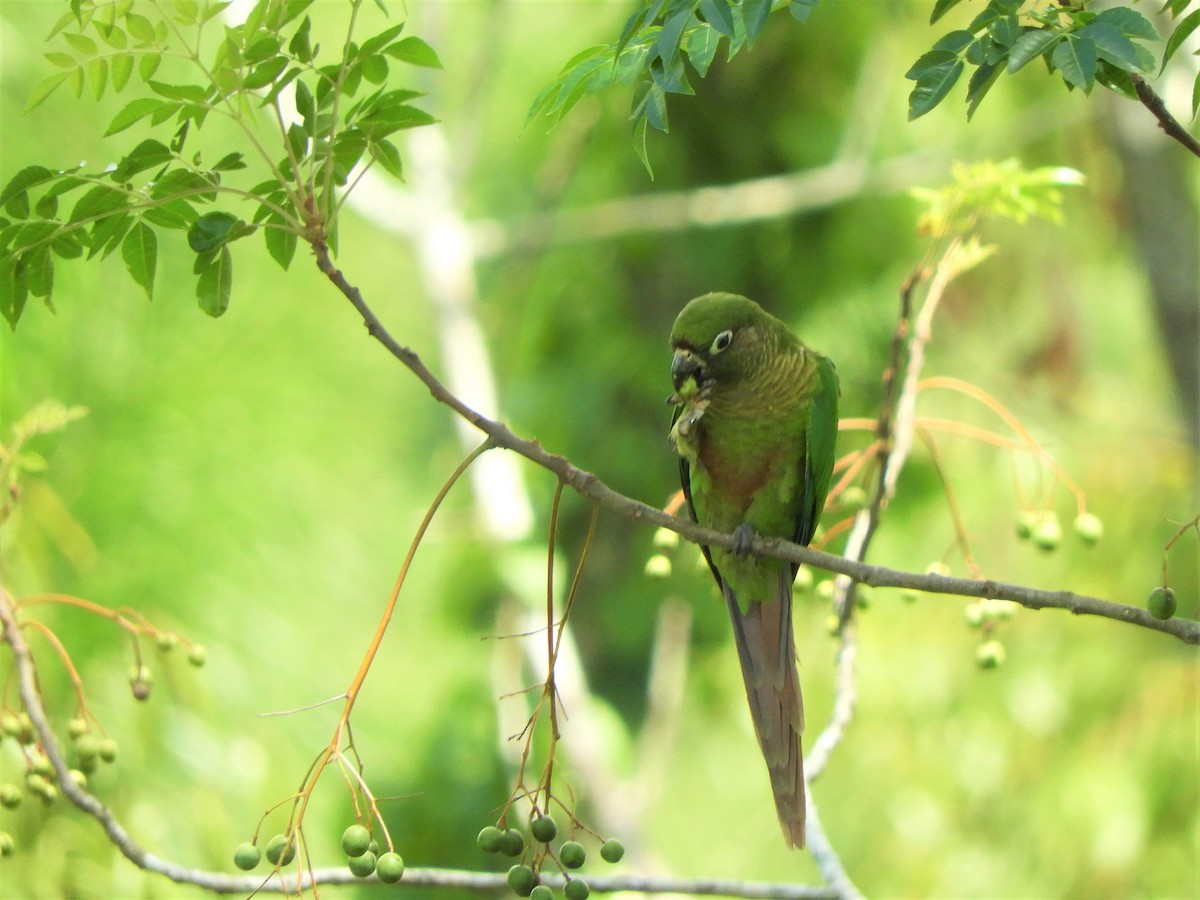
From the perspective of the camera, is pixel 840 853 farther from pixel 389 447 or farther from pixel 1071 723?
pixel 389 447

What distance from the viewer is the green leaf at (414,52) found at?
1.59m

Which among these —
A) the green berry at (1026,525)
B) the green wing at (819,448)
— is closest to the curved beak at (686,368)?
the green wing at (819,448)

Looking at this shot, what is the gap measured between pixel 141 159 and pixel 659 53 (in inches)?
28.1

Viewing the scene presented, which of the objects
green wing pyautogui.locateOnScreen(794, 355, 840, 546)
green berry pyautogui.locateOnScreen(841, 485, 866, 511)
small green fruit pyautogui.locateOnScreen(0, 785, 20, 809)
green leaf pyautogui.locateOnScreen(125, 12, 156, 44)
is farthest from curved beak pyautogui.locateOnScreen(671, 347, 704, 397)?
small green fruit pyautogui.locateOnScreen(0, 785, 20, 809)

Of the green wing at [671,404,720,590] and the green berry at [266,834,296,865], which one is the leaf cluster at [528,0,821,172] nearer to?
the green berry at [266,834,296,865]

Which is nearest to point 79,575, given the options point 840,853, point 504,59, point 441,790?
point 441,790

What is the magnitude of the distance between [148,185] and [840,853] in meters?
5.07

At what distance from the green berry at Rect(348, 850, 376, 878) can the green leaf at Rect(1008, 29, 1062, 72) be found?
126cm

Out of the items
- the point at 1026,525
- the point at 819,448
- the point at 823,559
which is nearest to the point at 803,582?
the point at 819,448

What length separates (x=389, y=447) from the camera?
20.9ft

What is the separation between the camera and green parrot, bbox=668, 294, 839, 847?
2621 mm

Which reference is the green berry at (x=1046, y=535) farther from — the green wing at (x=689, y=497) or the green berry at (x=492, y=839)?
the green berry at (x=492, y=839)

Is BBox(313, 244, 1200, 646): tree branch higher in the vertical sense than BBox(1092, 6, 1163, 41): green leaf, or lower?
lower

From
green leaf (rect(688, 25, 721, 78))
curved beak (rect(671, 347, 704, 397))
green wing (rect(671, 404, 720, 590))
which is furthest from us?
green wing (rect(671, 404, 720, 590))
